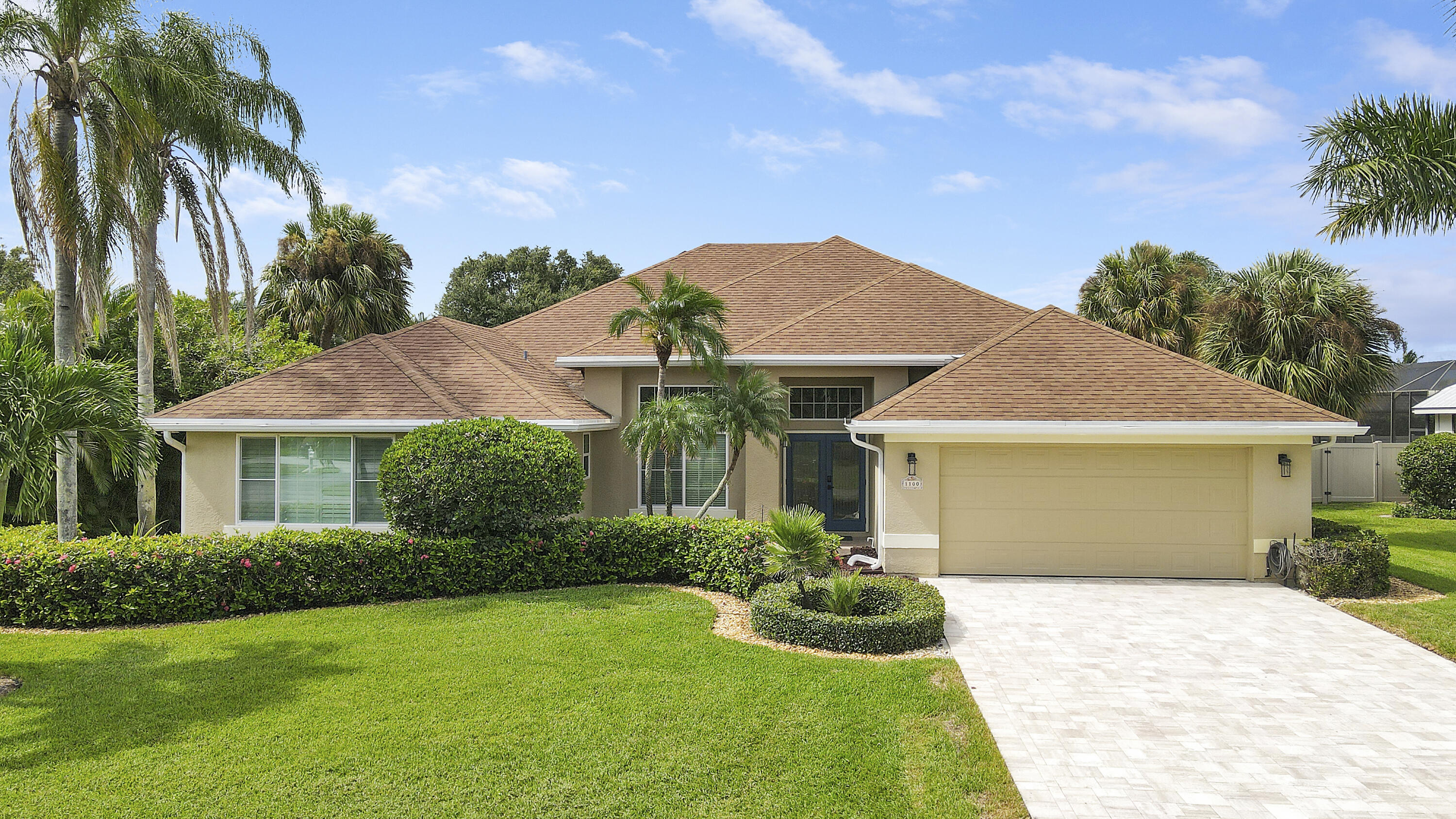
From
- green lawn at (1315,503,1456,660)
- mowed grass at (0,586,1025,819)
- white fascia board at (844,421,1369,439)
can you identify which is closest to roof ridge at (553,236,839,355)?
white fascia board at (844,421,1369,439)

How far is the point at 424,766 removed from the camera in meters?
5.41

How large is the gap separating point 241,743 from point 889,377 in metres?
11.1

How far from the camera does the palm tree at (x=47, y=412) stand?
6.85 meters

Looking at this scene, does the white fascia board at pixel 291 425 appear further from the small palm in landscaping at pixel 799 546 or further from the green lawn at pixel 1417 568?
the green lawn at pixel 1417 568

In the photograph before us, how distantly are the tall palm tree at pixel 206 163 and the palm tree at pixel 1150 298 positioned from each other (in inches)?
782

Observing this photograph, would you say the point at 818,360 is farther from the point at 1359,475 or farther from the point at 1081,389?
the point at 1359,475

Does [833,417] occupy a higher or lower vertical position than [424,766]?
higher

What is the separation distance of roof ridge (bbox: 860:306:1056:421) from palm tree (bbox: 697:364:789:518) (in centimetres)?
146

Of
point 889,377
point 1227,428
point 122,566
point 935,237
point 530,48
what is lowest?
point 122,566

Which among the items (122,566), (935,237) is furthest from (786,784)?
(935,237)

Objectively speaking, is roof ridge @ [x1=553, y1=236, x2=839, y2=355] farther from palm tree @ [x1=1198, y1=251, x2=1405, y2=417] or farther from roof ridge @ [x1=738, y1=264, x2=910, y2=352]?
palm tree @ [x1=1198, y1=251, x2=1405, y2=417]

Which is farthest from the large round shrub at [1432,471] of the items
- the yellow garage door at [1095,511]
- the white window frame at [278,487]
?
the white window frame at [278,487]

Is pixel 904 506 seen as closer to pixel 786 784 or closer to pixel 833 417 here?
pixel 833 417

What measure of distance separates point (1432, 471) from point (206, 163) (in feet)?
89.9
